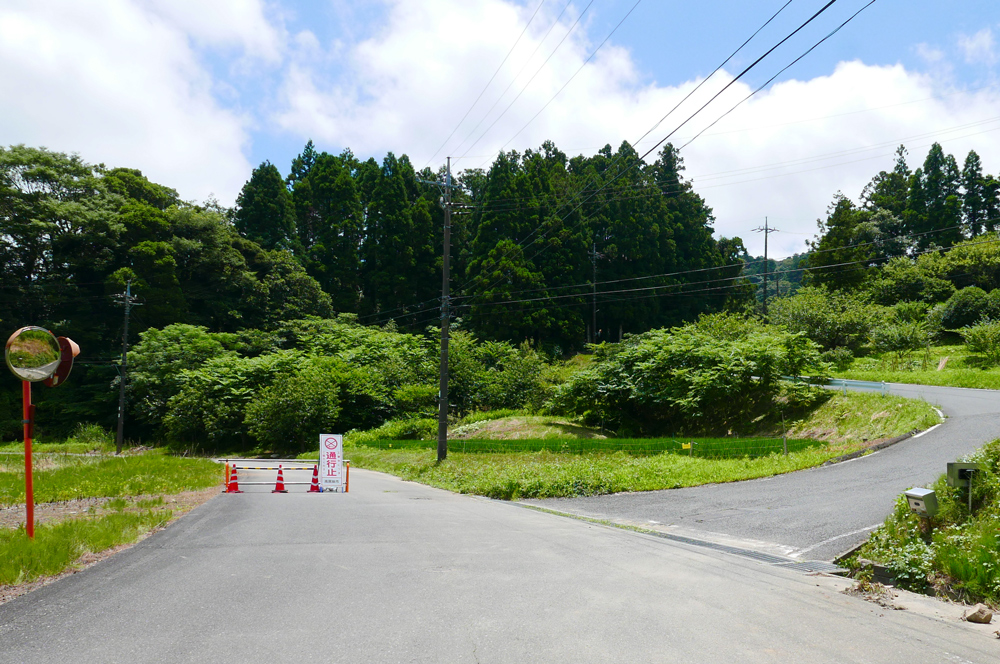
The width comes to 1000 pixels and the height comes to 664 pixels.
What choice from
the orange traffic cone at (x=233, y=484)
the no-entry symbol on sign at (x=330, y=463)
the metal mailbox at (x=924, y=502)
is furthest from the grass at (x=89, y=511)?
the metal mailbox at (x=924, y=502)

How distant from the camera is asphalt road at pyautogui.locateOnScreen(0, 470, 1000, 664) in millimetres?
4121

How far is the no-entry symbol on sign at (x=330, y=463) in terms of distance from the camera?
664 inches

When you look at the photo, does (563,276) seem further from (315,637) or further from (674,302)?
(315,637)

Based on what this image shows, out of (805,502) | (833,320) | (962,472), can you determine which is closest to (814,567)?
(962,472)

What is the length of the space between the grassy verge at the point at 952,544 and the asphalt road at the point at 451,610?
786mm

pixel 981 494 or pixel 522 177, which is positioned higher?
pixel 522 177

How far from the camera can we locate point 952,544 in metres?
6.18

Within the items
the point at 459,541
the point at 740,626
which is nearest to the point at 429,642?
the point at 740,626

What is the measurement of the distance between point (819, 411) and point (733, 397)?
353cm

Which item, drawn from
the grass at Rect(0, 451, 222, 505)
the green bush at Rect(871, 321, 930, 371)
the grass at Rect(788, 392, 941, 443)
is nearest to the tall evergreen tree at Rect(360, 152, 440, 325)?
the green bush at Rect(871, 321, 930, 371)

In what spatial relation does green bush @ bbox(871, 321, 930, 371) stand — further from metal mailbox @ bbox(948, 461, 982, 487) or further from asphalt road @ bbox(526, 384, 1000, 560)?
metal mailbox @ bbox(948, 461, 982, 487)

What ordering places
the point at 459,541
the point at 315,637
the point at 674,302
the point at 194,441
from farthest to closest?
1. the point at 674,302
2. the point at 194,441
3. the point at 459,541
4. the point at 315,637

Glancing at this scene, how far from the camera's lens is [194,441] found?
43.0 metres

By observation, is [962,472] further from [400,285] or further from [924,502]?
[400,285]
